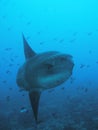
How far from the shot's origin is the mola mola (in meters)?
3.33

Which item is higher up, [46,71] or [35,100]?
[46,71]

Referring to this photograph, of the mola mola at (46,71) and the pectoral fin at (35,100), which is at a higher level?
the mola mola at (46,71)

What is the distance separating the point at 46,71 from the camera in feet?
11.3

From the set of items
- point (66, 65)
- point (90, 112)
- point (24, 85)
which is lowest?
point (90, 112)

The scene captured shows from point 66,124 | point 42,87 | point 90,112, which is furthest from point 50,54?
point 90,112

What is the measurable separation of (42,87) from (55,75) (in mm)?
326

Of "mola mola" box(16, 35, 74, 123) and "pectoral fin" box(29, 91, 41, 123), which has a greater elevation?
"mola mola" box(16, 35, 74, 123)

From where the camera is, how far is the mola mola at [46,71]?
3.33m

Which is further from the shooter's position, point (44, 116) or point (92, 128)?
point (44, 116)

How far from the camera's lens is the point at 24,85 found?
3.86 m

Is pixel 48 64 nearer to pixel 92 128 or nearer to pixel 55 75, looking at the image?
pixel 55 75

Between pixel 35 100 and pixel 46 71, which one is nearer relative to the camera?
pixel 46 71

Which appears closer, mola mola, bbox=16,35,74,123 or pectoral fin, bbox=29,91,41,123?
mola mola, bbox=16,35,74,123

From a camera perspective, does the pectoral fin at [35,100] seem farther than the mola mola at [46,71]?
Yes
